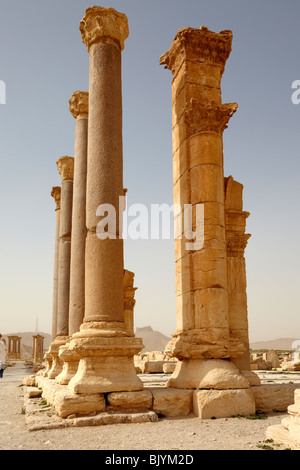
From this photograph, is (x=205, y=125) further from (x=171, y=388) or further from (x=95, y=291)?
(x=171, y=388)

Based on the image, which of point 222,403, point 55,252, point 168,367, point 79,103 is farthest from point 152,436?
point 55,252

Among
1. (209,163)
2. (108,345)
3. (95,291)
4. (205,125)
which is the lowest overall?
(108,345)

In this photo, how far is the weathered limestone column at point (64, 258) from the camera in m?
15.8

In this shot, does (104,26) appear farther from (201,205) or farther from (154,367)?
(154,367)

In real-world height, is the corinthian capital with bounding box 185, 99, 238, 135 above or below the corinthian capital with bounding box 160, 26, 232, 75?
below

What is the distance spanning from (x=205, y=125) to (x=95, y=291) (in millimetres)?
4886

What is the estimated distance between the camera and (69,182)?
59.0ft

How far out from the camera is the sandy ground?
6.33 metres

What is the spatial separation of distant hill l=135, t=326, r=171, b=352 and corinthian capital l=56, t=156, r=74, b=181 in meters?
101

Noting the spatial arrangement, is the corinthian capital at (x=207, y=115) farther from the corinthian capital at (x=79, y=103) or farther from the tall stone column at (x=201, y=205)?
the corinthian capital at (x=79, y=103)

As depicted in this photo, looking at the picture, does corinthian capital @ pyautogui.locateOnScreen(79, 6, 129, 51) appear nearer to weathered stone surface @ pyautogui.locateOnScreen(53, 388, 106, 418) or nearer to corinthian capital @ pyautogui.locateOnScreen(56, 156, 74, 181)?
corinthian capital @ pyautogui.locateOnScreen(56, 156, 74, 181)

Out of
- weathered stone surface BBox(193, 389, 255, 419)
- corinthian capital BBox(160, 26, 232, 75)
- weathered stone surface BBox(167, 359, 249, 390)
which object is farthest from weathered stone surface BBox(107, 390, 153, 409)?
corinthian capital BBox(160, 26, 232, 75)

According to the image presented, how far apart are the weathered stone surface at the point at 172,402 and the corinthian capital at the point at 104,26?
7939mm

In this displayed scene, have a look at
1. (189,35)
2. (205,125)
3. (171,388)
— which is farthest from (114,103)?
(171,388)
